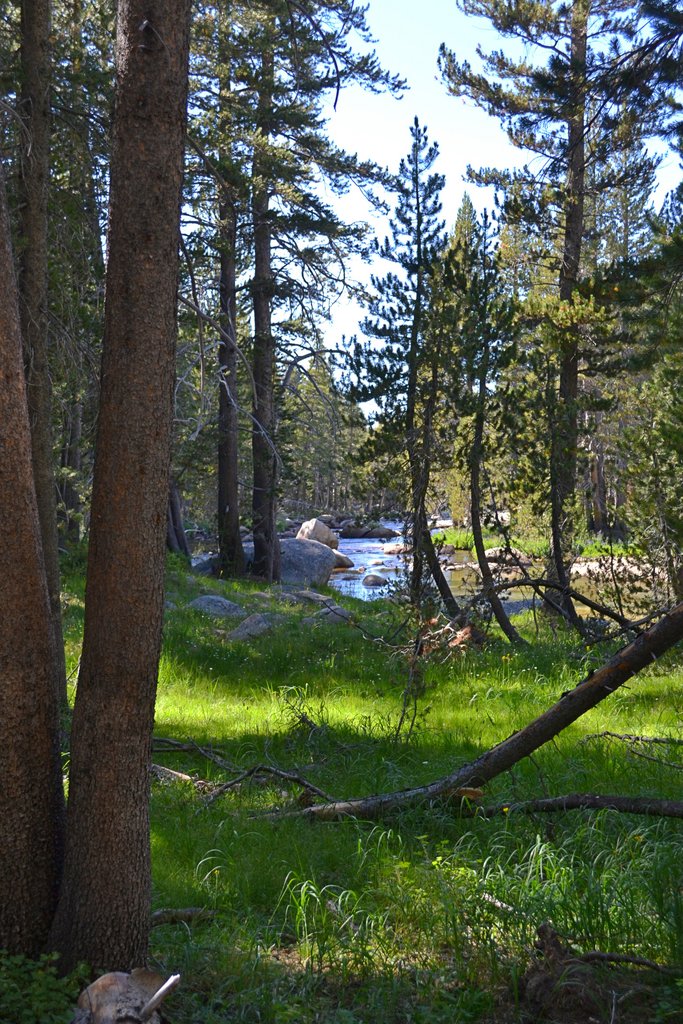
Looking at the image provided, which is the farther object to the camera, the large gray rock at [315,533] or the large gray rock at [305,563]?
the large gray rock at [315,533]

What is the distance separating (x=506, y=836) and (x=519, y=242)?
70.5 feet

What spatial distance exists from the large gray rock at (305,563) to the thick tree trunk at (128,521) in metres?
21.0

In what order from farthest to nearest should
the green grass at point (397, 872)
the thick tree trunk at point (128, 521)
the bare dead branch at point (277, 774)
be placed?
the bare dead branch at point (277, 774), the green grass at point (397, 872), the thick tree trunk at point (128, 521)

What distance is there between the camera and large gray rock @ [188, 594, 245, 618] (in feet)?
47.4

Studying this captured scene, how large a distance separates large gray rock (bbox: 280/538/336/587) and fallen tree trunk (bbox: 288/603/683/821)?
1919 centimetres

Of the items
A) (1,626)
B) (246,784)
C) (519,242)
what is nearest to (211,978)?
(1,626)

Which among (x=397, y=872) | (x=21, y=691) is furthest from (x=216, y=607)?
(x=21, y=691)

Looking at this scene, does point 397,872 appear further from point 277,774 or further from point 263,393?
point 263,393

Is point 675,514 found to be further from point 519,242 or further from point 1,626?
point 519,242

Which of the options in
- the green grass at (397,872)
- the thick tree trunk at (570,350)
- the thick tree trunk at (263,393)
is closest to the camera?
the green grass at (397,872)

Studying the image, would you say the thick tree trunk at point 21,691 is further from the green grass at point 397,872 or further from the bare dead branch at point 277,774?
the bare dead branch at point 277,774

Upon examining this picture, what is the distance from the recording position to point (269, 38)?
1282cm

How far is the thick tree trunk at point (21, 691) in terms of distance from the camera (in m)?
3.67

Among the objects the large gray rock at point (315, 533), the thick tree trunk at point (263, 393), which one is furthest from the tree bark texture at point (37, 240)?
the large gray rock at point (315, 533)
